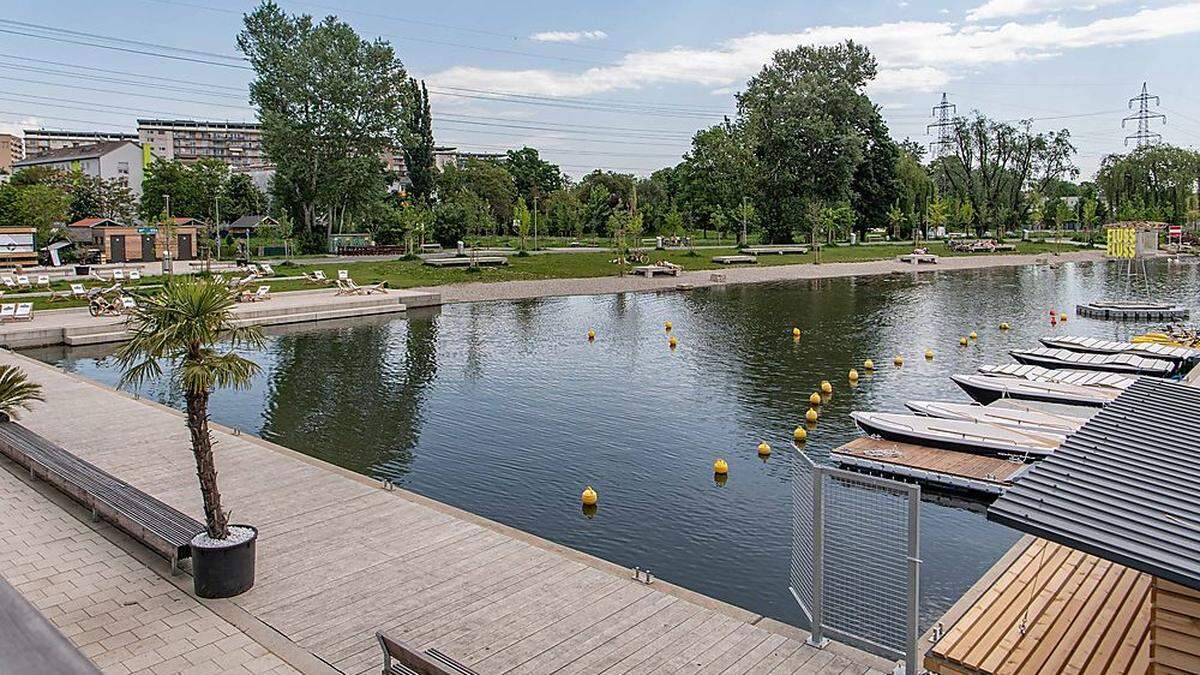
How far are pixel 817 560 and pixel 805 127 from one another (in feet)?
224

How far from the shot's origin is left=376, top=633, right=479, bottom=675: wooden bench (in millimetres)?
6348

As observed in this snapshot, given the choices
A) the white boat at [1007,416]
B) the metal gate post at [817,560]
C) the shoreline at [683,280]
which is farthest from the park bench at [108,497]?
the shoreline at [683,280]

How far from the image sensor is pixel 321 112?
62.3 m

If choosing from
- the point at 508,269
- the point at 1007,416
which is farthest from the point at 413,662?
the point at 508,269

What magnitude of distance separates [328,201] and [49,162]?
6256 centimetres

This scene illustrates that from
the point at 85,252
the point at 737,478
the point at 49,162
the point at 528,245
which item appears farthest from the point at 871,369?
the point at 49,162

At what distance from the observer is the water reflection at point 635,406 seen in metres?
12.6

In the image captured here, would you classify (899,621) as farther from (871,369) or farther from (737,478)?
(871,369)

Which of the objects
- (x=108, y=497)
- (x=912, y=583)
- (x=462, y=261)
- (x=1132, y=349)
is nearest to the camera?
(x=912, y=583)

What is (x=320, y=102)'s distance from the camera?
6203cm

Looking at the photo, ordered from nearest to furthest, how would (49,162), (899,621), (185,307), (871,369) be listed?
(899,621), (185,307), (871,369), (49,162)

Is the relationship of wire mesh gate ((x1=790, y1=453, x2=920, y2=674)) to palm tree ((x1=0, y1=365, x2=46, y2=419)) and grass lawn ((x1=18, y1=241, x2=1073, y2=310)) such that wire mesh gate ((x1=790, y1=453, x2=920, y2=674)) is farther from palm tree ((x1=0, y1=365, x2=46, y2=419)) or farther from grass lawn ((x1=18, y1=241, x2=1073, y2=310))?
grass lawn ((x1=18, y1=241, x2=1073, y2=310))

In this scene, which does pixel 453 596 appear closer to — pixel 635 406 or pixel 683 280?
pixel 635 406

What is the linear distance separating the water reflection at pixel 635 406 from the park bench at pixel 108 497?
14.9 feet
